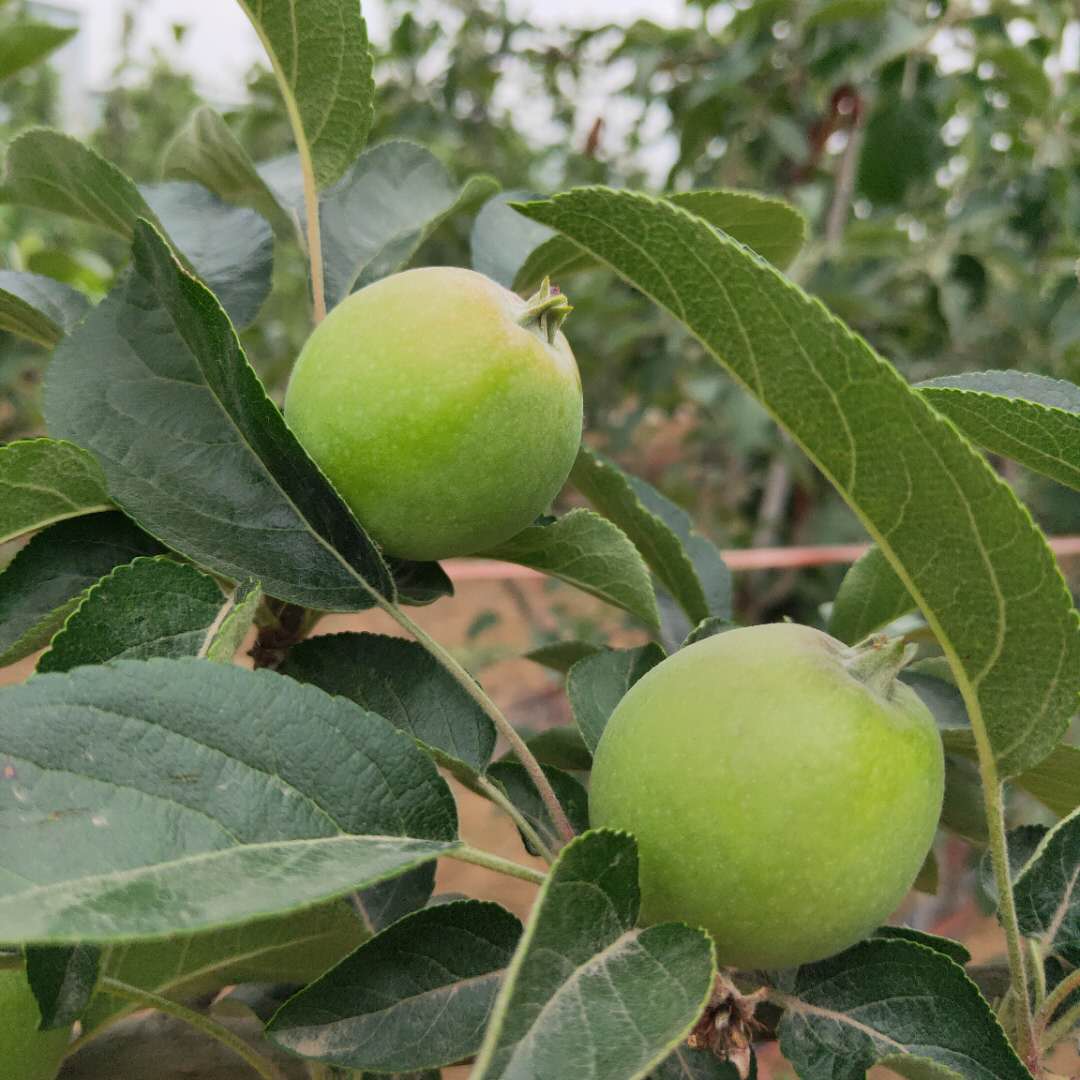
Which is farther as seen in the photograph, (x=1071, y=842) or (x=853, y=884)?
(x=1071, y=842)

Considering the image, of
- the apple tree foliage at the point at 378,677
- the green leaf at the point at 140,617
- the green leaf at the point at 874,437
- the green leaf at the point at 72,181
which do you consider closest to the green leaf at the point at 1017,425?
the apple tree foliage at the point at 378,677

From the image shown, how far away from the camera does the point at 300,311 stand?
11.4 feet

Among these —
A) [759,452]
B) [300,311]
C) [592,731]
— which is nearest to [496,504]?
[592,731]

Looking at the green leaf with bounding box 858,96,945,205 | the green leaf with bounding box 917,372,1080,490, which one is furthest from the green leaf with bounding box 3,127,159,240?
the green leaf with bounding box 858,96,945,205

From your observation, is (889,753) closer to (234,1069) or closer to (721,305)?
(721,305)

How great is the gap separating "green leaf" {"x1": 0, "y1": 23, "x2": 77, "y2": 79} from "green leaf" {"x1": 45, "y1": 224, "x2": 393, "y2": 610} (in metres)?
0.62

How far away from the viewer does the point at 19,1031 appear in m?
0.52

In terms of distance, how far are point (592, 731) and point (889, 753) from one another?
18cm

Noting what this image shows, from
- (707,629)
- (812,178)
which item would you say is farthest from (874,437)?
(812,178)

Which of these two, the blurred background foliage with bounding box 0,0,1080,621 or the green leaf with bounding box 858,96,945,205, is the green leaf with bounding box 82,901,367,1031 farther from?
the green leaf with bounding box 858,96,945,205

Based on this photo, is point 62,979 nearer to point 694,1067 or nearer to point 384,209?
point 694,1067

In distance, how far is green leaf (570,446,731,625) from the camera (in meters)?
0.67

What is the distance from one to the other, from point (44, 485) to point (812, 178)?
227cm

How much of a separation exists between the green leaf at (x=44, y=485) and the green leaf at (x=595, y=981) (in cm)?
28
